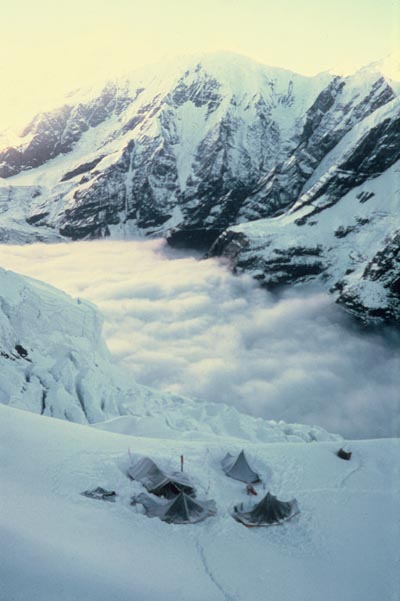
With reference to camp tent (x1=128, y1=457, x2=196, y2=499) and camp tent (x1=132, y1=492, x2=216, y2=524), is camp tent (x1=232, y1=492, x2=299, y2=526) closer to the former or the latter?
camp tent (x1=132, y1=492, x2=216, y2=524)

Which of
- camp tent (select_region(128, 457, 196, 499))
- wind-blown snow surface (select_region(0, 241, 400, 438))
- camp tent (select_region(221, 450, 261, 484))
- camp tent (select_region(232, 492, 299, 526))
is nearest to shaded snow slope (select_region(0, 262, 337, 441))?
camp tent (select_region(221, 450, 261, 484))

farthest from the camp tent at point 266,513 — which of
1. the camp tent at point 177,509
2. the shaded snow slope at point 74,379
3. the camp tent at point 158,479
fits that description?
the shaded snow slope at point 74,379

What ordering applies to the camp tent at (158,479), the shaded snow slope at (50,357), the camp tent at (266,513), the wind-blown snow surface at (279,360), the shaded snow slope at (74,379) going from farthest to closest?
the wind-blown snow surface at (279,360)
the shaded snow slope at (50,357)
the shaded snow slope at (74,379)
the camp tent at (158,479)
the camp tent at (266,513)

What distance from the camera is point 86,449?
1238 inches

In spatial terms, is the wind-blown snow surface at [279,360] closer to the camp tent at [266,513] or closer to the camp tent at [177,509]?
the camp tent at [266,513]

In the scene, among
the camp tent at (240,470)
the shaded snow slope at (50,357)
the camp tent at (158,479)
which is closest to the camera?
the camp tent at (158,479)

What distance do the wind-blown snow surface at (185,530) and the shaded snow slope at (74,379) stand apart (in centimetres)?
1793

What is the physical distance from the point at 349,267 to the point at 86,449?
7015 inches

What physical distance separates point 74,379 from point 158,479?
34.0 metres

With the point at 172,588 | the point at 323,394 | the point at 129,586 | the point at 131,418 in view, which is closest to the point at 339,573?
the point at 172,588

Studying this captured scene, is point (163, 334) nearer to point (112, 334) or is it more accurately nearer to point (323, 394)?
point (112, 334)

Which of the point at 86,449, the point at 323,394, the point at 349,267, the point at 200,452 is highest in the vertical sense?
the point at 86,449

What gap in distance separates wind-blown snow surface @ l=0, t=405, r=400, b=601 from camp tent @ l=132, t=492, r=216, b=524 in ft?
1.97

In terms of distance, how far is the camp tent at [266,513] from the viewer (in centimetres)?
2738
